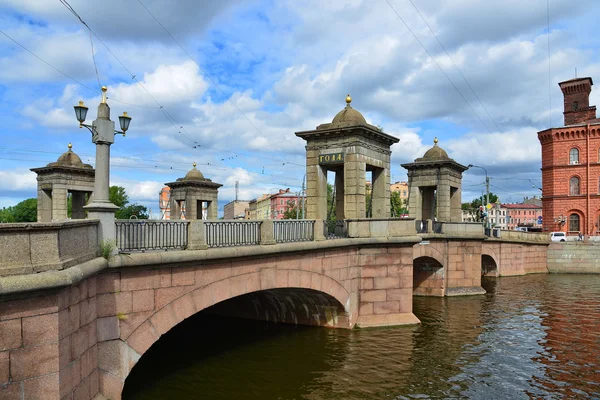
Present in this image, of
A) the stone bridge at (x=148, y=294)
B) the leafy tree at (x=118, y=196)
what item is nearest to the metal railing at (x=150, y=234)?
the stone bridge at (x=148, y=294)

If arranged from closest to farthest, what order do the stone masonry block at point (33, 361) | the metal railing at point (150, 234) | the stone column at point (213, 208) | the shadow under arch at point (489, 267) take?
the stone masonry block at point (33, 361)
the metal railing at point (150, 234)
the stone column at point (213, 208)
the shadow under arch at point (489, 267)

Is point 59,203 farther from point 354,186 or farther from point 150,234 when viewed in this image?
point 150,234

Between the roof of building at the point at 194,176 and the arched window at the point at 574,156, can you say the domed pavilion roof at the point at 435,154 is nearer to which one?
the roof of building at the point at 194,176

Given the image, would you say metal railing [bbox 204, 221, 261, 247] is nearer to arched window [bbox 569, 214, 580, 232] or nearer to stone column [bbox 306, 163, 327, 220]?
stone column [bbox 306, 163, 327, 220]

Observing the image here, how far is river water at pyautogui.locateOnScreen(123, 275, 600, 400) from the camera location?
34.8ft

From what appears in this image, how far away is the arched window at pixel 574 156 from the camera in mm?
42000

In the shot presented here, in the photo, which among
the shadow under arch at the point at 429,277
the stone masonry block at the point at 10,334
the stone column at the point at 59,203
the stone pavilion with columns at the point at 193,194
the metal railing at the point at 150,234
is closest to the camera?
the stone masonry block at the point at 10,334

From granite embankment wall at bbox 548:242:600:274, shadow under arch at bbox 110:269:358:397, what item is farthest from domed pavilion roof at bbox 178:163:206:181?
granite embankment wall at bbox 548:242:600:274

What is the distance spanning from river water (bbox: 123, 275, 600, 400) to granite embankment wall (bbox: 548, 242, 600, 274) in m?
18.9

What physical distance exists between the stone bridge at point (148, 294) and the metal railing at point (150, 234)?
0.89ft

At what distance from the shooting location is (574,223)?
139 feet

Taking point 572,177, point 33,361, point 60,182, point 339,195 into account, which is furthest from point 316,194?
point 572,177

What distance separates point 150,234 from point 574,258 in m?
36.6

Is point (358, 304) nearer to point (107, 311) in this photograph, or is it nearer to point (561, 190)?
point (107, 311)
